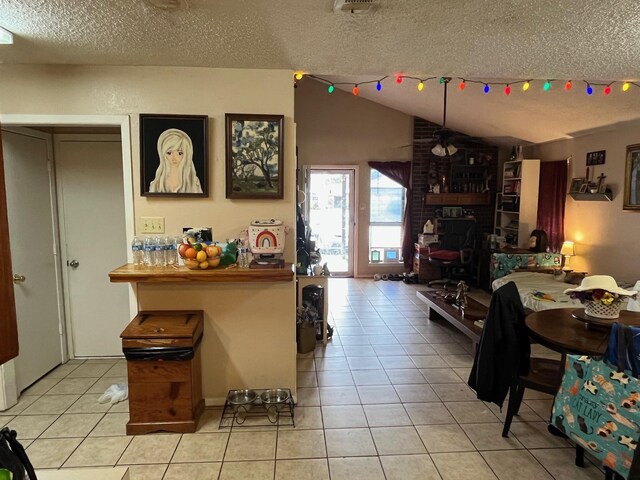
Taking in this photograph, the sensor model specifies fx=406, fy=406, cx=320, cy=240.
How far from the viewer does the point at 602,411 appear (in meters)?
1.82

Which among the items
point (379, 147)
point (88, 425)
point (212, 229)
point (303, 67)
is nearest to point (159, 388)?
point (88, 425)

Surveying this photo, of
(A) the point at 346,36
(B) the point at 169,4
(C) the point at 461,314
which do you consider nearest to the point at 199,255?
(B) the point at 169,4

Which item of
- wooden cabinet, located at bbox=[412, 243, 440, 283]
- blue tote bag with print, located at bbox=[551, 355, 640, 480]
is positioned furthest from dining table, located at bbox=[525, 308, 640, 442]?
wooden cabinet, located at bbox=[412, 243, 440, 283]

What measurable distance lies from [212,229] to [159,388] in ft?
3.47

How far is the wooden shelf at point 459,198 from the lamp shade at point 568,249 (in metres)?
2.01

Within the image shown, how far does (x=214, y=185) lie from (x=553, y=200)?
16.2 ft

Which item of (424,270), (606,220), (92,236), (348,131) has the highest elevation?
(348,131)

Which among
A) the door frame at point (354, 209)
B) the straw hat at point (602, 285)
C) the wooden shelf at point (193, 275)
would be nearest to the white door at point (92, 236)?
the wooden shelf at point (193, 275)

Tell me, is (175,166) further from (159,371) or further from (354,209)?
(354,209)

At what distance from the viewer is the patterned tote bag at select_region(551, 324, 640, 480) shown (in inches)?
67.2

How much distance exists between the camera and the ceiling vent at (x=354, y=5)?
1.68 meters

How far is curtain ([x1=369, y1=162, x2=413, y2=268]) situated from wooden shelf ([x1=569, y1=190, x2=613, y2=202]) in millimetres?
2619

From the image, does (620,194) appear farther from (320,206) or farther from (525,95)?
(320,206)

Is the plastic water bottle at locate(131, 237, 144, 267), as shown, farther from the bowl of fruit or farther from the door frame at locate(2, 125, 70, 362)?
the door frame at locate(2, 125, 70, 362)
